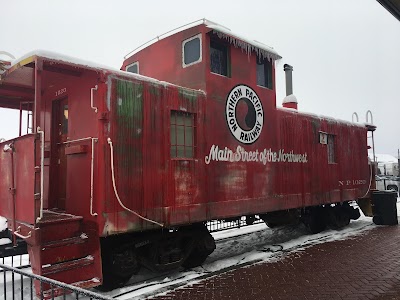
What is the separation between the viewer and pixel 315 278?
6.11m

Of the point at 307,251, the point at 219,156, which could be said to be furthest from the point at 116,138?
the point at 307,251

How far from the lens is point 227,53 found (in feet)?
24.7

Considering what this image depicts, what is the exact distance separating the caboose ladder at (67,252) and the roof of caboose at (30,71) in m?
2.20

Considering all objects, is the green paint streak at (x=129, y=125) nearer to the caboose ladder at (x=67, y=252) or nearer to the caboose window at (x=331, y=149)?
the caboose ladder at (x=67, y=252)

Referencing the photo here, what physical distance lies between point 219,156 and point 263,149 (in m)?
1.51

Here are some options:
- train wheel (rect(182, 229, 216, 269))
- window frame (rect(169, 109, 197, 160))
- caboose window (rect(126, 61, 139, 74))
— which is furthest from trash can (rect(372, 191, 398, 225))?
caboose window (rect(126, 61, 139, 74))

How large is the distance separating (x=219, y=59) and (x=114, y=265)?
451 centimetres

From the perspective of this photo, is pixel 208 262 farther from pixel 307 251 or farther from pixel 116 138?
pixel 116 138

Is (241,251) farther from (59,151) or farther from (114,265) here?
(59,151)

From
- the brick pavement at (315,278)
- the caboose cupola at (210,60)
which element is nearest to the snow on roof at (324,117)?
the caboose cupola at (210,60)

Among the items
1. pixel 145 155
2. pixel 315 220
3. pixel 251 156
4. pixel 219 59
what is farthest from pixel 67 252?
A: pixel 315 220

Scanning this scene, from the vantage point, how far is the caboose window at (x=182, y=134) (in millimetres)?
6383

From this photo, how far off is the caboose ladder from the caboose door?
53.5 inches

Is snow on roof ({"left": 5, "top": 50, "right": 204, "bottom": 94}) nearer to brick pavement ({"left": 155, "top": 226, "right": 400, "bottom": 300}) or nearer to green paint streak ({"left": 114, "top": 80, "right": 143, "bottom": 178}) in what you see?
green paint streak ({"left": 114, "top": 80, "right": 143, "bottom": 178})
